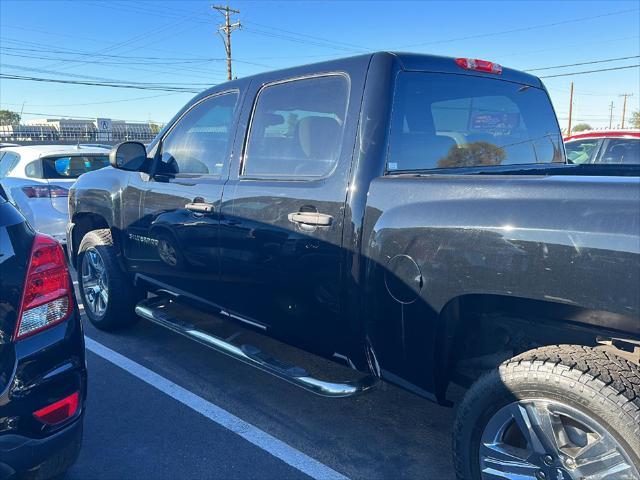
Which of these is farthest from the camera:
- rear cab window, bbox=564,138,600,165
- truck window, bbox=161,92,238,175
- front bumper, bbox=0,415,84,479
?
rear cab window, bbox=564,138,600,165

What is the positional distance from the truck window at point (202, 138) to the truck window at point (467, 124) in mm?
1228

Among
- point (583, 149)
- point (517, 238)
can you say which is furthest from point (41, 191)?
point (583, 149)

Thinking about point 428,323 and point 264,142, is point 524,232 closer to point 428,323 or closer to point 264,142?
point 428,323

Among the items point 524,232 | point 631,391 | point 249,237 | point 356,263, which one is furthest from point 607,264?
point 249,237

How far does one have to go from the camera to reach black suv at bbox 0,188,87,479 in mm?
1961

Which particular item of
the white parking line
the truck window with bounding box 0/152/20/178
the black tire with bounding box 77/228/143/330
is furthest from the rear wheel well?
the truck window with bounding box 0/152/20/178

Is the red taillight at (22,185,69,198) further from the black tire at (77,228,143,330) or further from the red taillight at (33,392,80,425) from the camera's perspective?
the red taillight at (33,392,80,425)

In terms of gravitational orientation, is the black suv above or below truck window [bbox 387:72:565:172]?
below

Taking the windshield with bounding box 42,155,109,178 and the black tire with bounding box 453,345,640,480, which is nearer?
the black tire with bounding box 453,345,640,480

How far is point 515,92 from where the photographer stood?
10.9ft

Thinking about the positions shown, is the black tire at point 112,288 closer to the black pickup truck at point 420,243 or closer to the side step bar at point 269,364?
the black pickup truck at point 420,243

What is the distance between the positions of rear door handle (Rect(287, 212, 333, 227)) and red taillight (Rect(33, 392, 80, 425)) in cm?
125

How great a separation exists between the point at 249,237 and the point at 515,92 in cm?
188

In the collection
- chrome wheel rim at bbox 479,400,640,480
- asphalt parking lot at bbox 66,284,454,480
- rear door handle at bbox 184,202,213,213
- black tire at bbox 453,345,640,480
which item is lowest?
asphalt parking lot at bbox 66,284,454,480
